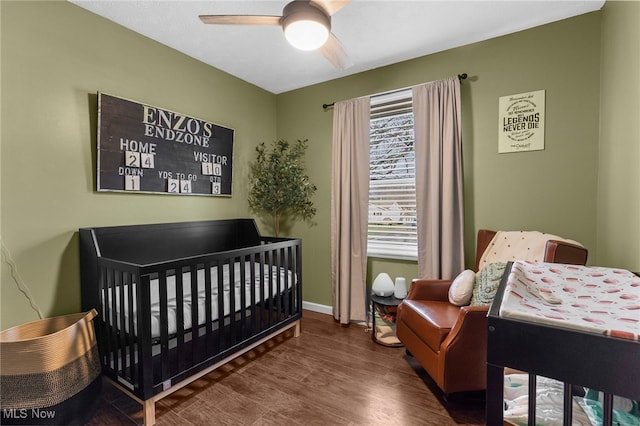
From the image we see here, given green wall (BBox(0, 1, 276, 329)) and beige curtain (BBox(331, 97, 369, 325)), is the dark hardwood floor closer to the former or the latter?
beige curtain (BBox(331, 97, 369, 325))

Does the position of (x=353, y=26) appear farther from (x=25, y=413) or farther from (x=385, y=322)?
(x=25, y=413)

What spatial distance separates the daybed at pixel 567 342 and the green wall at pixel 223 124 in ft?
3.91

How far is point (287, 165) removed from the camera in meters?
3.12

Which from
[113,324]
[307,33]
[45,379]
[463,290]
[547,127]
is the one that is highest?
[307,33]

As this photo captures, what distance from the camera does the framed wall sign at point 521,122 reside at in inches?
87.7

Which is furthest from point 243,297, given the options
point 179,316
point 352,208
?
point 352,208

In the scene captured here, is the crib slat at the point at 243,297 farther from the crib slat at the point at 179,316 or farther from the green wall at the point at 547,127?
the green wall at the point at 547,127

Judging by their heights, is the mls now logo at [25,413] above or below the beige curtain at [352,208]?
below

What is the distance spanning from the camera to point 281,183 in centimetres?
317

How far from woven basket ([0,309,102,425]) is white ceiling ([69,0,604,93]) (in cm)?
210

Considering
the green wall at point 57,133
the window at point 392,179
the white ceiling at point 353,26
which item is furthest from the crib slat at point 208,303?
the white ceiling at point 353,26

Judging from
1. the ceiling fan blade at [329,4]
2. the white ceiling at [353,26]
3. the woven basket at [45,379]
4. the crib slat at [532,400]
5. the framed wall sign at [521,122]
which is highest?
the white ceiling at [353,26]

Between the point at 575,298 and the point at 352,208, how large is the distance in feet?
7.08

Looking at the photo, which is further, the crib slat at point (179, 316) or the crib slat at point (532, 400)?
the crib slat at point (179, 316)
